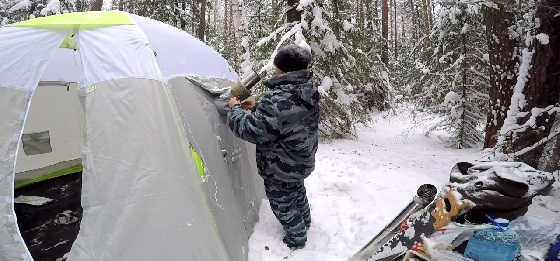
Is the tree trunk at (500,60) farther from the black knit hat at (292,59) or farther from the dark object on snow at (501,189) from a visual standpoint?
the black knit hat at (292,59)

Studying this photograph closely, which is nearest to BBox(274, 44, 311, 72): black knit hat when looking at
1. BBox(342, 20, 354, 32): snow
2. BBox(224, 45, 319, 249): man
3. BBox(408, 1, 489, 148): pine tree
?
BBox(224, 45, 319, 249): man

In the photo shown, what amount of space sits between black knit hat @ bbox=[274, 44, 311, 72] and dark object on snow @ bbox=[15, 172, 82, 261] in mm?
2759

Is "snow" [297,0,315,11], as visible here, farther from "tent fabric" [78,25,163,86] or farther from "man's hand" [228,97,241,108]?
"tent fabric" [78,25,163,86]

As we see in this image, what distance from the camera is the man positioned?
341 centimetres

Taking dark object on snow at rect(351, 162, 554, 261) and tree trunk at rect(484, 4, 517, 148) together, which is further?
tree trunk at rect(484, 4, 517, 148)

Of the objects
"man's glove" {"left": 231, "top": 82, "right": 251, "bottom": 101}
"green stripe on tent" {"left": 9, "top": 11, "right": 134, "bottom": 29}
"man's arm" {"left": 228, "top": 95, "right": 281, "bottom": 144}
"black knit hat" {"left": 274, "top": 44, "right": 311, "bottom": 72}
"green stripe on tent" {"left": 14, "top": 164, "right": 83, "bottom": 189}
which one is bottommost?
"green stripe on tent" {"left": 14, "top": 164, "right": 83, "bottom": 189}

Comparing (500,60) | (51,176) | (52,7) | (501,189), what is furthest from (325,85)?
(52,7)

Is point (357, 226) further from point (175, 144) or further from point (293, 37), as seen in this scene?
point (293, 37)

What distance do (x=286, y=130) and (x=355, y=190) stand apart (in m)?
2.31

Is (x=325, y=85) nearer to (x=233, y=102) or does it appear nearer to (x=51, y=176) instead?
(x=233, y=102)

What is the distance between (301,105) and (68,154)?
4.49 meters

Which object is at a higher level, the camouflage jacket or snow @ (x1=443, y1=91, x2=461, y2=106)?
the camouflage jacket

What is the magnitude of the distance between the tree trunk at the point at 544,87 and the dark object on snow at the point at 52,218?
511 cm

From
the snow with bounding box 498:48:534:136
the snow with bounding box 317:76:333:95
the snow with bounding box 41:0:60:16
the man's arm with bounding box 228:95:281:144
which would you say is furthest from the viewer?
the snow with bounding box 41:0:60:16
